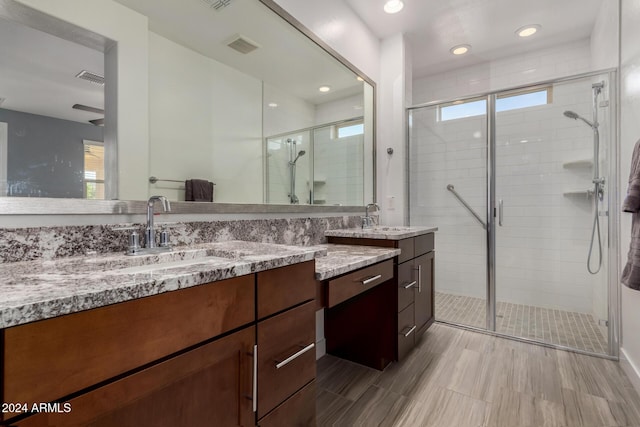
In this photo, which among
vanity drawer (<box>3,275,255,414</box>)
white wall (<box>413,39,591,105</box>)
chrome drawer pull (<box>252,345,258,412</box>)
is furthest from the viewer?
white wall (<box>413,39,591,105</box>)

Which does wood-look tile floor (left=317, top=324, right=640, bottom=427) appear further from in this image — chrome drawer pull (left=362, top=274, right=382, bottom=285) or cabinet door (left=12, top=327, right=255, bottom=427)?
cabinet door (left=12, top=327, right=255, bottom=427)

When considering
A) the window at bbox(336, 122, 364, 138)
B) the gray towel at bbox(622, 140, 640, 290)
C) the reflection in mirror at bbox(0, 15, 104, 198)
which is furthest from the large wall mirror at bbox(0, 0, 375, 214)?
the gray towel at bbox(622, 140, 640, 290)

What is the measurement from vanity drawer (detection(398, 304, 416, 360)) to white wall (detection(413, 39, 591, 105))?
218cm

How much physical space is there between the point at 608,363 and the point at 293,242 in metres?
2.13

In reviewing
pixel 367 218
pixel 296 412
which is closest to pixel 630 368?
pixel 367 218

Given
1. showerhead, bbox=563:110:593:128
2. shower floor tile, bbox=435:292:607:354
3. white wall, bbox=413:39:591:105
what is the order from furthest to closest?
white wall, bbox=413:39:591:105, showerhead, bbox=563:110:593:128, shower floor tile, bbox=435:292:607:354

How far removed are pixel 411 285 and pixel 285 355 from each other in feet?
3.93

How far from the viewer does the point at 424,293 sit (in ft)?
7.09

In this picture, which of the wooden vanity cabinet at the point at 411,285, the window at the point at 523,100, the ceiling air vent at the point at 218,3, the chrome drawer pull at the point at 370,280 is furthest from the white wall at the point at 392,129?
the ceiling air vent at the point at 218,3

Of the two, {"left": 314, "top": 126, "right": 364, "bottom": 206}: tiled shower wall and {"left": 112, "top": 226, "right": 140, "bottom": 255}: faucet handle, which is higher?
{"left": 314, "top": 126, "right": 364, "bottom": 206}: tiled shower wall

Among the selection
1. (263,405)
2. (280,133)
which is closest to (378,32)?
(280,133)

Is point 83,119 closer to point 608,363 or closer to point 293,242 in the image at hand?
point 293,242

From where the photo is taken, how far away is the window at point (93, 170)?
3.30ft

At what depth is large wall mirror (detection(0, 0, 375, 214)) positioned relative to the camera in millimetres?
908
